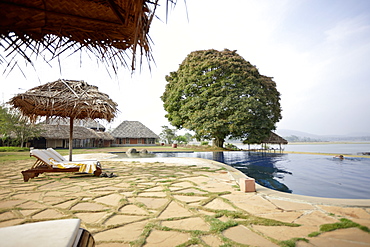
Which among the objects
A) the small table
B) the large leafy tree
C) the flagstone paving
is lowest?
the flagstone paving

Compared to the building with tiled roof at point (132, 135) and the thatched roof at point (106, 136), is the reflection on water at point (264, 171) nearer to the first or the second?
the building with tiled roof at point (132, 135)

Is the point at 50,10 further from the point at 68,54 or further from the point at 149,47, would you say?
the point at 149,47

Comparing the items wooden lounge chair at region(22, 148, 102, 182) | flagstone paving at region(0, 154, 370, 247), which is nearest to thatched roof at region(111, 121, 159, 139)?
wooden lounge chair at region(22, 148, 102, 182)

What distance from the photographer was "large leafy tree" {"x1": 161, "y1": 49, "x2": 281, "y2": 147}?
619 inches

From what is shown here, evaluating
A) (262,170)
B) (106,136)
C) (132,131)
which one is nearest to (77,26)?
(262,170)

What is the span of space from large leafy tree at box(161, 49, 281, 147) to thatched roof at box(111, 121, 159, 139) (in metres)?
15.2

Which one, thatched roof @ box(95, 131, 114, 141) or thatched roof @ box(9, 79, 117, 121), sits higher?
thatched roof @ box(9, 79, 117, 121)

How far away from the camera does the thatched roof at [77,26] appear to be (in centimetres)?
133

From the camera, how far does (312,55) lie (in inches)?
605

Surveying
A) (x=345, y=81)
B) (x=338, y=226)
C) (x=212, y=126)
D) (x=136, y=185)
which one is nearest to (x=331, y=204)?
(x=338, y=226)

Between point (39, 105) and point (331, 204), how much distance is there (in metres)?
8.46

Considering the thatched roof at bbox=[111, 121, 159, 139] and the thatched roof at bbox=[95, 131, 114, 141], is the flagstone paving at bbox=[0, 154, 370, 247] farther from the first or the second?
the thatched roof at bbox=[111, 121, 159, 139]

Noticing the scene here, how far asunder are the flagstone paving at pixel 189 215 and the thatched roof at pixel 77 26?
6.47 feet

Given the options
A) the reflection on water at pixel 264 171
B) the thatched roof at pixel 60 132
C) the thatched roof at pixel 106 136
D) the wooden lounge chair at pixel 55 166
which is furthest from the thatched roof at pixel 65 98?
the thatched roof at pixel 106 136
